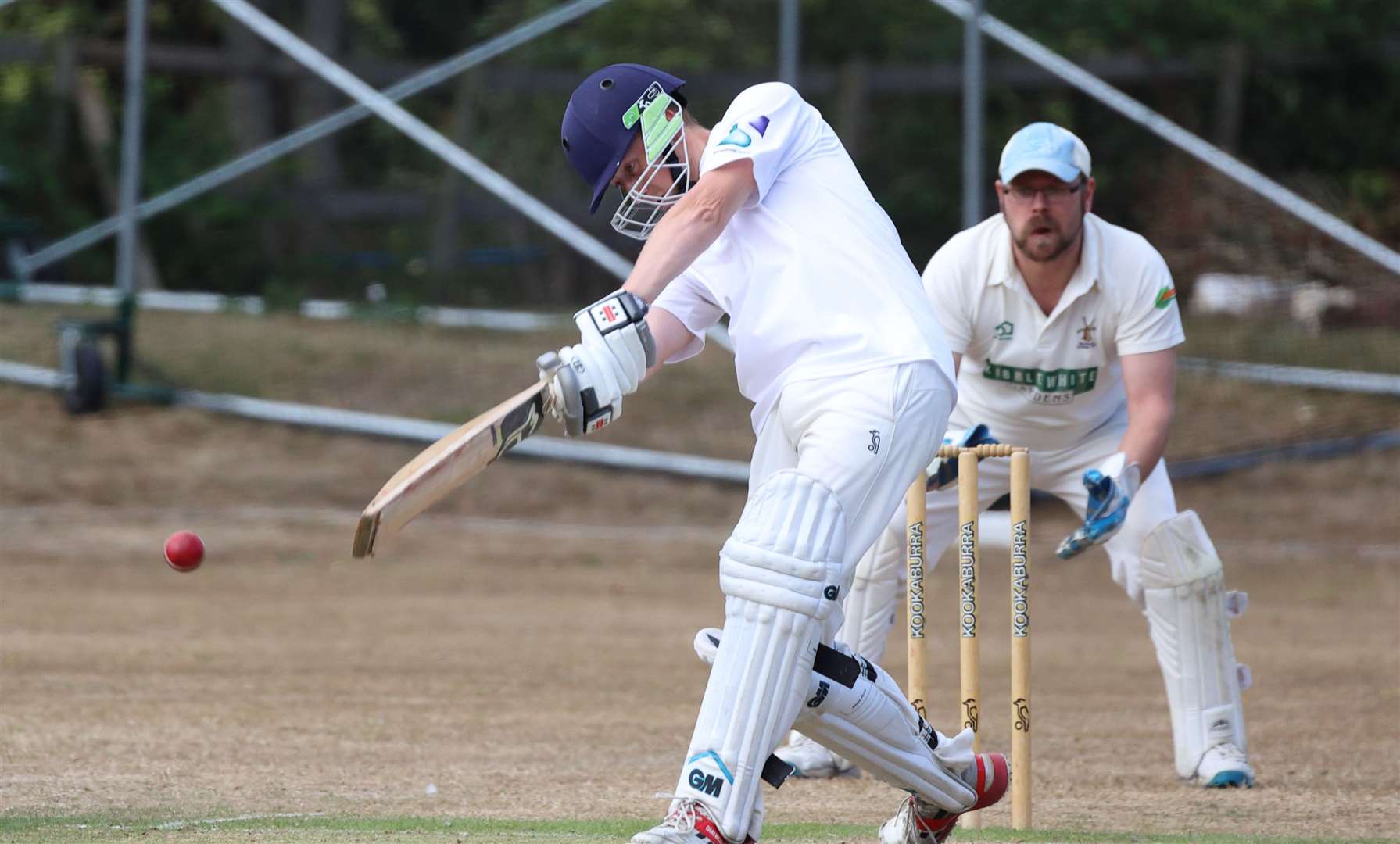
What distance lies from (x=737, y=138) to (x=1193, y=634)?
A: 2.56m

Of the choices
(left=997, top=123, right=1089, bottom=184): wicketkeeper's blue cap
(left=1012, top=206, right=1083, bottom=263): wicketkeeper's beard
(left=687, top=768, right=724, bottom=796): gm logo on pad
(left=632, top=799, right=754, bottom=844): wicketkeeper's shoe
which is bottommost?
(left=632, top=799, right=754, bottom=844): wicketkeeper's shoe

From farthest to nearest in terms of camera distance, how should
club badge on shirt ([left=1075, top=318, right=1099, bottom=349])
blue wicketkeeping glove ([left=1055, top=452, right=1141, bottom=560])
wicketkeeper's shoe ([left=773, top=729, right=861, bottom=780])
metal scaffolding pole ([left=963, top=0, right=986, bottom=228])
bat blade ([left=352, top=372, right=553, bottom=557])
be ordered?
metal scaffolding pole ([left=963, top=0, right=986, bottom=228]) < wicketkeeper's shoe ([left=773, top=729, right=861, bottom=780]) < club badge on shirt ([left=1075, top=318, right=1099, bottom=349]) < blue wicketkeeping glove ([left=1055, top=452, right=1141, bottom=560]) < bat blade ([left=352, top=372, right=553, bottom=557])

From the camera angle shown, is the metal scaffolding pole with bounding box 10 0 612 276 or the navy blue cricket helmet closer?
the navy blue cricket helmet

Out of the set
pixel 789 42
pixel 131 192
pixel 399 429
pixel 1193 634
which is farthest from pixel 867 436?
pixel 789 42

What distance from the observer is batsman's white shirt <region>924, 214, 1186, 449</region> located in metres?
5.46

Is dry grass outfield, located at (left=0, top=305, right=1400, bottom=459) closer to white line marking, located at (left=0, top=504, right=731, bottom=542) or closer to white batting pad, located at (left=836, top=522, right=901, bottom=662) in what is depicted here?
white line marking, located at (left=0, top=504, right=731, bottom=542)

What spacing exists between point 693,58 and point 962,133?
2328 mm

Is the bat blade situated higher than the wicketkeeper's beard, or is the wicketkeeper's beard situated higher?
the wicketkeeper's beard

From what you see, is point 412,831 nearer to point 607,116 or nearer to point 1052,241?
point 607,116

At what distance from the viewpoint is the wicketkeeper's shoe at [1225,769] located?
548cm

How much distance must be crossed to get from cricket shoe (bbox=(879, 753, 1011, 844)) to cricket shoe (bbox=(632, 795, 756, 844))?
0.72 meters

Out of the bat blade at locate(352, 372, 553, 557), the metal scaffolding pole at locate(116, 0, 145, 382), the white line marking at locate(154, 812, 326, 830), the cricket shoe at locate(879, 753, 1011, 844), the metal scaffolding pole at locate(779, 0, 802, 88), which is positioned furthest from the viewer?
the metal scaffolding pole at locate(779, 0, 802, 88)

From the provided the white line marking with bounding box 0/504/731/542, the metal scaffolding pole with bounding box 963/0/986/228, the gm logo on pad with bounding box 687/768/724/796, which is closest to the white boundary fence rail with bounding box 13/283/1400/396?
the white line marking with bounding box 0/504/731/542

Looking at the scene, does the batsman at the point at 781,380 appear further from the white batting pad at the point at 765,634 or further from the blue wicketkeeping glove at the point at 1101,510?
the blue wicketkeeping glove at the point at 1101,510
